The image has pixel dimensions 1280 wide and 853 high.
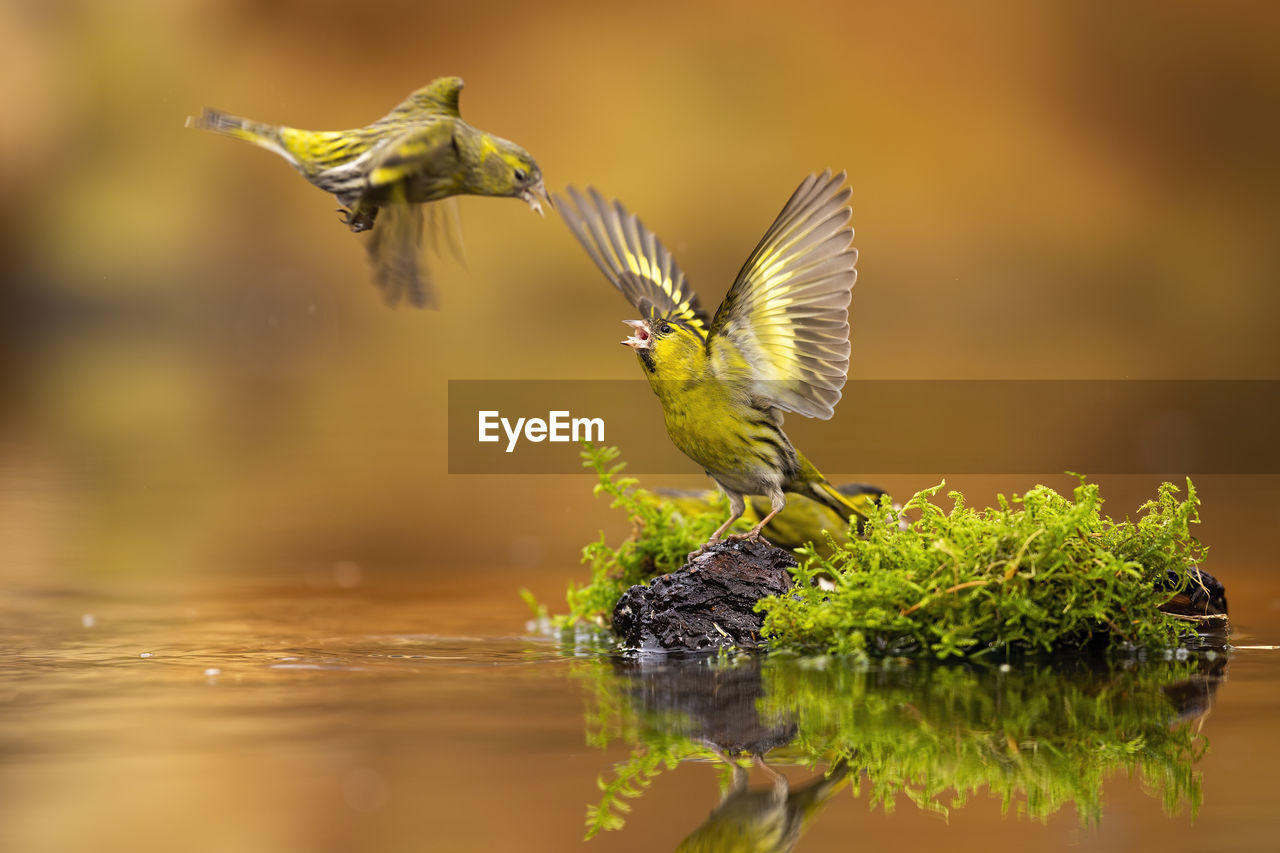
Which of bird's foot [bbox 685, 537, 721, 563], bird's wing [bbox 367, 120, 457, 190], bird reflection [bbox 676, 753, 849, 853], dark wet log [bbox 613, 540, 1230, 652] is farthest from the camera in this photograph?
bird's foot [bbox 685, 537, 721, 563]

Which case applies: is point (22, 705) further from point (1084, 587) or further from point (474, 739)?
point (1084, 587)

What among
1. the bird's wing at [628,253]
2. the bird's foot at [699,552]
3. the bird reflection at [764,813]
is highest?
the bird's wing at [628,253]

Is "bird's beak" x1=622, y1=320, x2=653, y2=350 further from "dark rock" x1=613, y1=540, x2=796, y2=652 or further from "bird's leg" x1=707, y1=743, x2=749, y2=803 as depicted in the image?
"bird's leg" x1=707, y1=743, x2=749, y2=803

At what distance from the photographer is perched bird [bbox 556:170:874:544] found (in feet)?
16.8

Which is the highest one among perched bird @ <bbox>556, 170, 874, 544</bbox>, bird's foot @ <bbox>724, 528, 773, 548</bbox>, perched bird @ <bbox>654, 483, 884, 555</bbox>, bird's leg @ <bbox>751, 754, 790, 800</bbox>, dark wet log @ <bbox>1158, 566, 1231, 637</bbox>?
perched bird @ <bbox>556, 170, 874, 544</bbox>

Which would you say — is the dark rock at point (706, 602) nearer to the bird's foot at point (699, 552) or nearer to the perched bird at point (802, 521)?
the bird's foot at point (699, 552)

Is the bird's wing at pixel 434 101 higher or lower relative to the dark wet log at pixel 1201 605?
higher

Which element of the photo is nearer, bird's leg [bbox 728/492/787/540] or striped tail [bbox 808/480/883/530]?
bird's leg [bbox 728/492/787/540]

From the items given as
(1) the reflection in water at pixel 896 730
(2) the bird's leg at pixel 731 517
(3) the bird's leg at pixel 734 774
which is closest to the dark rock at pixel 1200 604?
(1) the reflection in water at pixel 896 730

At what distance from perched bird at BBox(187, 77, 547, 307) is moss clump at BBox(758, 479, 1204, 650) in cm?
165

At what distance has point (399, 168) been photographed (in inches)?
152

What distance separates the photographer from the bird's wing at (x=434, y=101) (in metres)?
4.42

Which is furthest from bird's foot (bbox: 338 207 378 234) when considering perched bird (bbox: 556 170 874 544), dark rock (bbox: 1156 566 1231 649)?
dark rock (bbox: 1156 566 1231 649)

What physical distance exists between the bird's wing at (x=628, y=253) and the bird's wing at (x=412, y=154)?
1.87 meters
